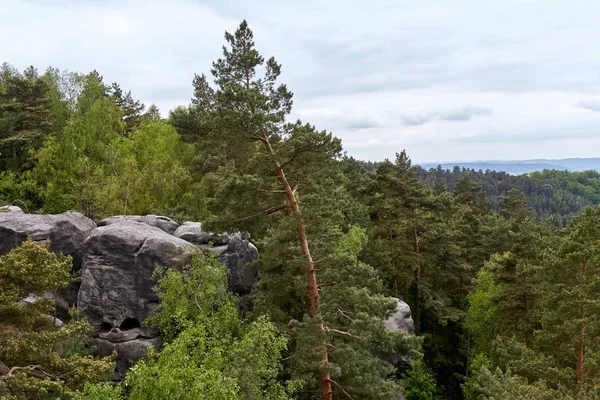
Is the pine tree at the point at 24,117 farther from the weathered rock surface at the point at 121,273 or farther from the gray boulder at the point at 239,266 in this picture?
the gray boulder at the point at 239,266

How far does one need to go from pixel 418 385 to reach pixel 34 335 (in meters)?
23.3

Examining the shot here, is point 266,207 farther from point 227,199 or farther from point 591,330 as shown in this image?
point 591,330

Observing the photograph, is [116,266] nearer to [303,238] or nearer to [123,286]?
[123,286]

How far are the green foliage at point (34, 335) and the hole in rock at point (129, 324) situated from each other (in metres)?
6.30

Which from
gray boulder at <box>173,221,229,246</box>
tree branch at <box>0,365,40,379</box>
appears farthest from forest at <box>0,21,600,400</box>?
gray boulder at <box>173,221,229,246</box>

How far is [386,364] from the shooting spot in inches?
623

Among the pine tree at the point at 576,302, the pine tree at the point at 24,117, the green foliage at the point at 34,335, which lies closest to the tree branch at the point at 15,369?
the green foliage at the point at 34,335

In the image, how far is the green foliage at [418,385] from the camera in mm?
27953

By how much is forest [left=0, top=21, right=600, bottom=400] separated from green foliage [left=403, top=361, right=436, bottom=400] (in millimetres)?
127

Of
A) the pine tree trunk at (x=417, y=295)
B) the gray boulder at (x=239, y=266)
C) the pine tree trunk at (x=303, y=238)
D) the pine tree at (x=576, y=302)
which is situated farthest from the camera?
the pine tree trunk at (x=417, y=295)

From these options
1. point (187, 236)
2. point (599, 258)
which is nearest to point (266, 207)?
point (187, 236)

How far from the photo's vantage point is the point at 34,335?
38.8 feet

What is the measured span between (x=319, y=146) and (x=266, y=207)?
2.76 m

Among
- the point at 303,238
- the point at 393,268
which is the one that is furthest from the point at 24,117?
the point at 393,268
